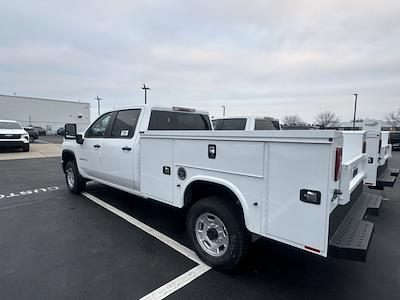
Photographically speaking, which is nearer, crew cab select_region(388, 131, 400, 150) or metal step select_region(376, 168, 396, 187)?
metal step select_region(376, 168, 396, 187)

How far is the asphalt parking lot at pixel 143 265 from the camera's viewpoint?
2.72m

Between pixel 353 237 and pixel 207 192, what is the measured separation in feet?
5.29

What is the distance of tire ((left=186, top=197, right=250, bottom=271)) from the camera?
2.86 m

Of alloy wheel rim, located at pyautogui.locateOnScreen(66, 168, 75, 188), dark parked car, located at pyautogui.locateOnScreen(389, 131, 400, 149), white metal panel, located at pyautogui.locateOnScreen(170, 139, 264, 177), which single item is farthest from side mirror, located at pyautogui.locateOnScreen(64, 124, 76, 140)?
dark parked car, located at pyautogui.locateOnScreen(389, 131, 400, 149)

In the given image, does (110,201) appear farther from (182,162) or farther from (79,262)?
(182,162)

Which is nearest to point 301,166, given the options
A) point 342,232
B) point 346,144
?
point 342,232

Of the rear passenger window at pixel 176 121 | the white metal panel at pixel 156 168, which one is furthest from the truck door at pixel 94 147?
the white metal panel at pixel 156 168

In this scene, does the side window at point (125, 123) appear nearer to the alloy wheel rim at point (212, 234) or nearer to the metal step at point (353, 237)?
the alloy wheel rim at point (212, 234)

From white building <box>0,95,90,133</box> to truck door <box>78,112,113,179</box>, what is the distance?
4951 cm

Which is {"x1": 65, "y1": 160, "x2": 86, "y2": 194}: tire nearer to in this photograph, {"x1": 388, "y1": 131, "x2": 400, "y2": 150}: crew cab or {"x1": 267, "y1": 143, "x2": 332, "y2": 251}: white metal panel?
{"x1": 267, "y1": 143, "x2": 332, "y2": 251}: white metal panel

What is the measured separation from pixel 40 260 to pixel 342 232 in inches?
134

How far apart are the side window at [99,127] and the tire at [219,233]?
9.13ft

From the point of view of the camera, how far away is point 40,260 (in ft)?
10.9

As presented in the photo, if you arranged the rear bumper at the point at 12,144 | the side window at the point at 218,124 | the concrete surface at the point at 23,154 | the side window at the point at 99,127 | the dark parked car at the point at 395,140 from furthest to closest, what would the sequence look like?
the dark parked car at the point at 395,140 → the rear bumper at the point at 12,144 → the concrete surface at the point at 23,154 → the side window at the point at 218,124 → the side window at the point at 99,127
